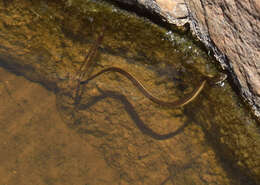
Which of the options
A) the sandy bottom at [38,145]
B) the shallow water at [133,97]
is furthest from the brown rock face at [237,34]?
the sandy bottom at [38,145]

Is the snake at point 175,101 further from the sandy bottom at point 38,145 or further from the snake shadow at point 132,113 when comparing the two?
the sandy bottom at point 38,145

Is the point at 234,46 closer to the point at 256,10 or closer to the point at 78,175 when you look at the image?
the point at 256,10

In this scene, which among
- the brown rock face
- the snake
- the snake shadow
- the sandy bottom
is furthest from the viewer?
the snake

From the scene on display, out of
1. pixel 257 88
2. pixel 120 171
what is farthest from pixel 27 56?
pixel 257 88

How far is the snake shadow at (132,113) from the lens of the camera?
10.9 feet

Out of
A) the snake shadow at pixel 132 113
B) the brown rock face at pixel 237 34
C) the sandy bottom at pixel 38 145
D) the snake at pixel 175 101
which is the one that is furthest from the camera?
the snake at pixel 175 101

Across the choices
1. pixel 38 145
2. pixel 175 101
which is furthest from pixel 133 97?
pixel 38 145

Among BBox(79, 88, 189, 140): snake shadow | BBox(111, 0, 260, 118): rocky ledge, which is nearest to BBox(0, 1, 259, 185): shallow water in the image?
BBox(79, 88, 189, 140): snake shadow

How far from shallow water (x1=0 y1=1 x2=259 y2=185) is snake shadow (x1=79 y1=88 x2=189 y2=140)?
0.04 ft

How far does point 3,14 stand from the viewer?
12.5 feet

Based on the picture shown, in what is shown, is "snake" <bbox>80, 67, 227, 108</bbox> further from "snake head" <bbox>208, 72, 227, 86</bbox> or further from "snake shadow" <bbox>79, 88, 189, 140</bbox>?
"snake shadow" <bbox>79, 88, 189, 140</bbox>

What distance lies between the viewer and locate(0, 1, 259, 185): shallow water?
3.20 meters

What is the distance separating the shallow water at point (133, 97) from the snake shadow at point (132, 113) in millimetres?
11

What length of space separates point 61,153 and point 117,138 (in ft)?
2.12
